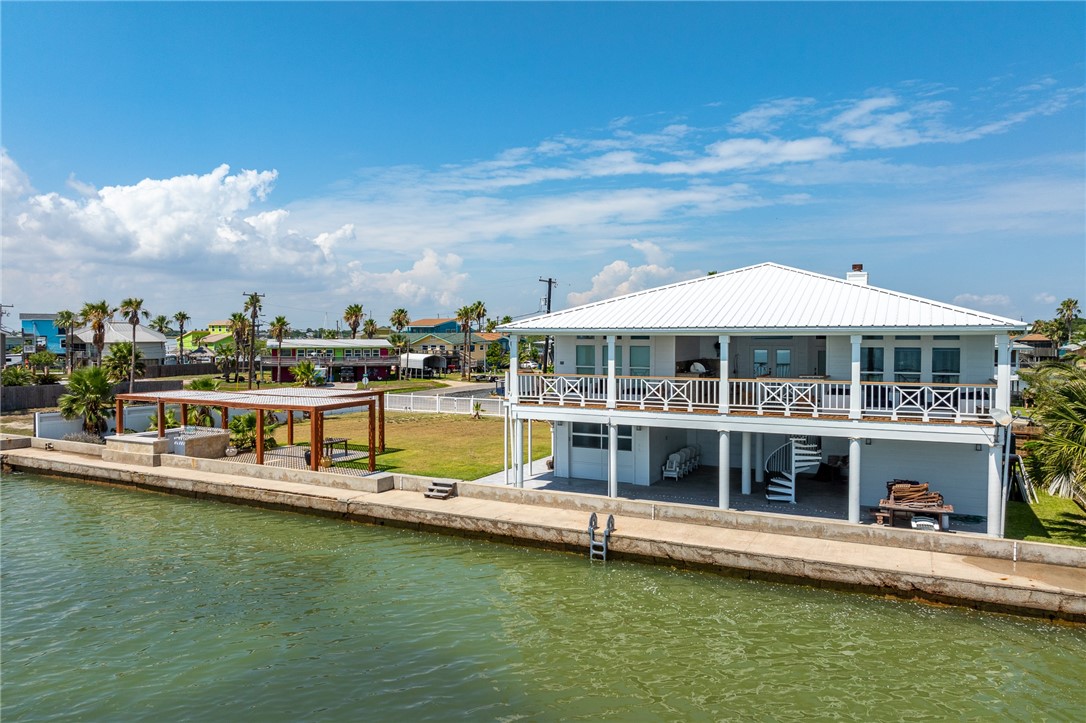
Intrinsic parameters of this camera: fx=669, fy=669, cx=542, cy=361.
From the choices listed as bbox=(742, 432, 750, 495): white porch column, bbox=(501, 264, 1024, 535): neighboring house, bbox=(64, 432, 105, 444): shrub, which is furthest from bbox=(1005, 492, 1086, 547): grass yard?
bbox=(64, 432, 105, 444): shrub

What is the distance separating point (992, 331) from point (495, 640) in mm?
12280

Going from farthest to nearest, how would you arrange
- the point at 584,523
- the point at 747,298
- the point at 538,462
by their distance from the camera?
the point at 538,462 → the point at 747,298 → the point at 584,523

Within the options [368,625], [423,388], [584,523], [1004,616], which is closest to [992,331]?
[1004,616]

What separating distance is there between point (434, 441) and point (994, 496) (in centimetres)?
2104

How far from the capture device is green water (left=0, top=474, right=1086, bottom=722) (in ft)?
32.0

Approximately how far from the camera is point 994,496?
48.2 feet

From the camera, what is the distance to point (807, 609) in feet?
42.0

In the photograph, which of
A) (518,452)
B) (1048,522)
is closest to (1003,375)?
(1048,522)

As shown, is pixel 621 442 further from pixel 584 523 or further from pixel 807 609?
pixel 807 609

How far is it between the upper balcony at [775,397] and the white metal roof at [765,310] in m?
1.43

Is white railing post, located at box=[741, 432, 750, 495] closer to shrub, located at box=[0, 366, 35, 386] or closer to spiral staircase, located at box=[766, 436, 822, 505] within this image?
spiral staircase, located at box=[766, 436, 822, 505]

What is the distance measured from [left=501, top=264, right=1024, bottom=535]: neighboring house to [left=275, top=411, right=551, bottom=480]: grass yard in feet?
12.8

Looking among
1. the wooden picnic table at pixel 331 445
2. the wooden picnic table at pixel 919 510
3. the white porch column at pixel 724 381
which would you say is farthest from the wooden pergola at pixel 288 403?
the wooden picnic table at pixel 919 510

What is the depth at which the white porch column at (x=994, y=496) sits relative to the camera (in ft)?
47.9
